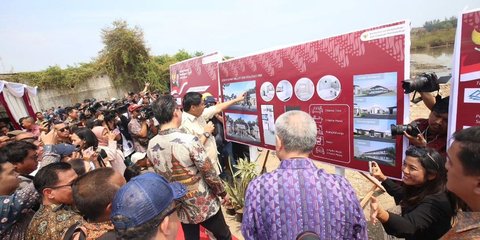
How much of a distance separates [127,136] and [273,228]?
4.79 metres

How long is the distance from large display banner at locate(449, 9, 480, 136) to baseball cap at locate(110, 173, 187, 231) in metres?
2.14

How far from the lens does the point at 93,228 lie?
1477mm

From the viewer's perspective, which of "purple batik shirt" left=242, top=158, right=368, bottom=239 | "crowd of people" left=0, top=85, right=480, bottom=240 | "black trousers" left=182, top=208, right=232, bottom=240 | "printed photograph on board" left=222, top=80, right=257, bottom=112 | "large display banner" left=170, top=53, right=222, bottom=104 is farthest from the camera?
"large display banner" left=170, top=53, right=222, bottom=104

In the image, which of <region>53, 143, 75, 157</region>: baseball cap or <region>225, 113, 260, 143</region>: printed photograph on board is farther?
<region>225, 113, 260, 143</region>: printed photograph on board

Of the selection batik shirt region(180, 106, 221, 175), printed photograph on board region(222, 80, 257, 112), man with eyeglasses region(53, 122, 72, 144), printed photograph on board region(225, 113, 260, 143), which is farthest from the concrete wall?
batik shirt region(180, 106, 221, 175)

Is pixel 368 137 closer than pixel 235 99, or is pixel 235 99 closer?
pixel 368 137

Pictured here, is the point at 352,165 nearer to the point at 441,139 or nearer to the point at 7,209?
the point at 441,139

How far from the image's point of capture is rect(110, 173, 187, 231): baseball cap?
104 centimetres

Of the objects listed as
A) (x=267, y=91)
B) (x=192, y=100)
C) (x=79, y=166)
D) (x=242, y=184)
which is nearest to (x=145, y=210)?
(x=79, y=166)

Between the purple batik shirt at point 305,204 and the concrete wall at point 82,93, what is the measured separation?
57.3 feet

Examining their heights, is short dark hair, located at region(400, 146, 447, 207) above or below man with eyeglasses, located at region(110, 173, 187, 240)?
below

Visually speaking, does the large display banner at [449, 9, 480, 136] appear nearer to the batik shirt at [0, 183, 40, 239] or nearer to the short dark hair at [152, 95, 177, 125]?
the short dark hair at [152, 95, 177, 125]

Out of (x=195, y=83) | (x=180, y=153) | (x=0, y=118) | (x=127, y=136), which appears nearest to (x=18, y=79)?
(x=0, y=118)

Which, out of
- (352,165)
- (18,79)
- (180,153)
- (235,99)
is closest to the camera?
(180,153)
